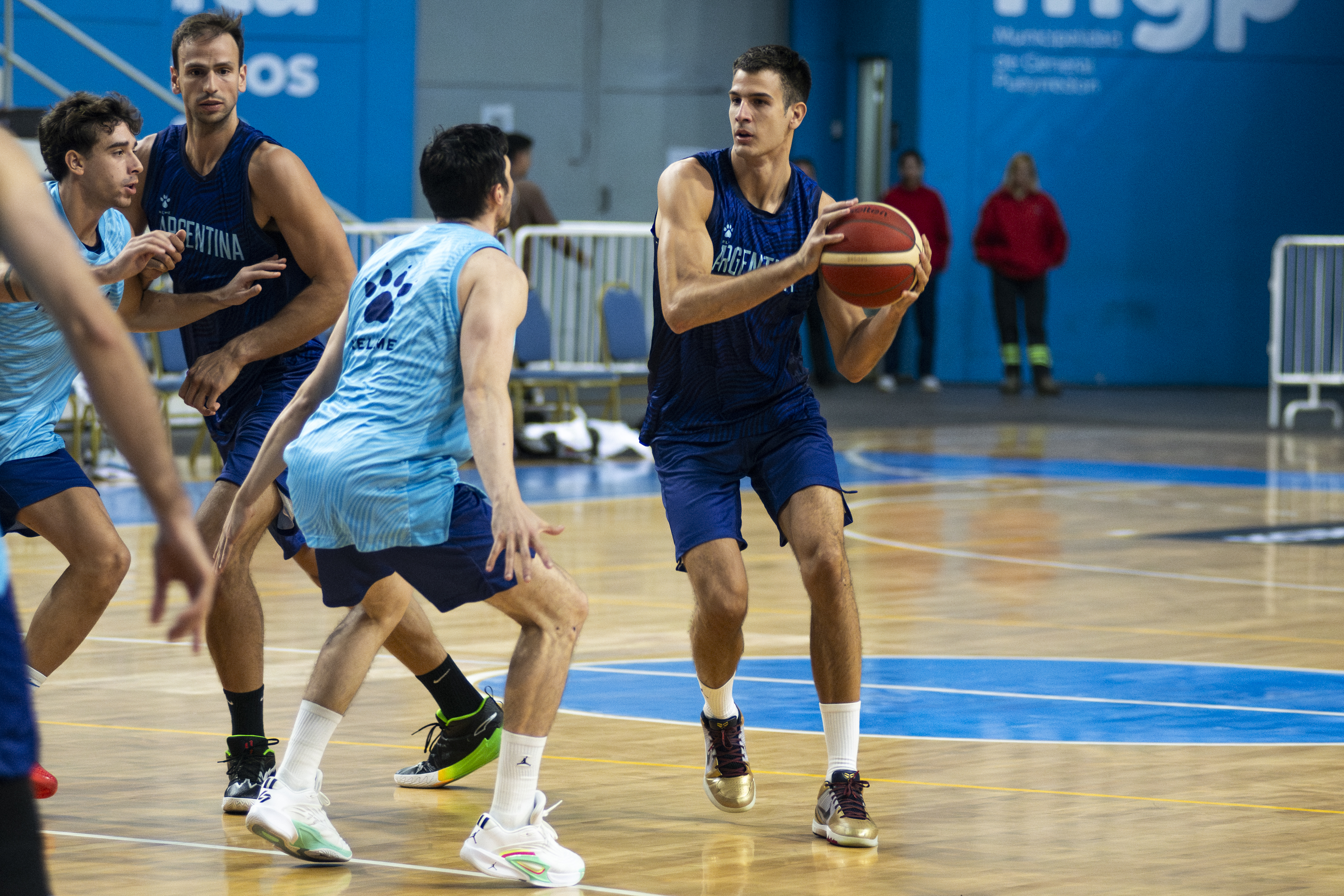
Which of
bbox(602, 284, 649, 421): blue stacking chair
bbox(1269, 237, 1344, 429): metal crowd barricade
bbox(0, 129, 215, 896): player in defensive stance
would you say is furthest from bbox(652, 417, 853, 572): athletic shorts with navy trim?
bbox(1269, 237, 1344, 429): metal crowd barricade

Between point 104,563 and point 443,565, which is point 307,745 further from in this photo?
point 104,563

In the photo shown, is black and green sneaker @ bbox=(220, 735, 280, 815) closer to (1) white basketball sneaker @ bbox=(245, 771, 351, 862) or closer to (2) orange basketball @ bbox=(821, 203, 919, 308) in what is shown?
(1) white basketball sneaker @ bbox=(245, 771, 351, 862)

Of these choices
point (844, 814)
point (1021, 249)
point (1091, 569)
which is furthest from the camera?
point (1021, 249)

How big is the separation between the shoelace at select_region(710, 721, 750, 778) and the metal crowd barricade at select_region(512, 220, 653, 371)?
8635mm

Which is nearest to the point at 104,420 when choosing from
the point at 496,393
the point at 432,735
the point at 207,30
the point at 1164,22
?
the point at 496,393

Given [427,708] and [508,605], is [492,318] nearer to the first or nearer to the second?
[508,605]

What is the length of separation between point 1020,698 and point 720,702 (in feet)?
5.77

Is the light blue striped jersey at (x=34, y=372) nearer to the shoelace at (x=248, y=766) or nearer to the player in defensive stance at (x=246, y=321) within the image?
the player in defensive stance at (x=246, y=321)

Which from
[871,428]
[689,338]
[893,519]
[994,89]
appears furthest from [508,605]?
[994,89]

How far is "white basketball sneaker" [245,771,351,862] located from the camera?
4328 millimetres

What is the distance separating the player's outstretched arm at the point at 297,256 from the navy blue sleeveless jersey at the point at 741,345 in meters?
0.83

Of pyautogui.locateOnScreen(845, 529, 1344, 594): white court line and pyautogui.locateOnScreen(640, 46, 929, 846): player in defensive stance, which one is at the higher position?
pyautogui.locateOnScreen(640, 46, 929, 846): player in defensive stance

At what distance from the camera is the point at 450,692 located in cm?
537

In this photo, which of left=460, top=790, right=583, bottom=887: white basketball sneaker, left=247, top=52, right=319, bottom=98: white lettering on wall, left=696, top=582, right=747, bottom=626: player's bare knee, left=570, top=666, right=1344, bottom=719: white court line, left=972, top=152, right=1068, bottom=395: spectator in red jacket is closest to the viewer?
left=460, top=790, right=583, bottom=887: white basketball sneaker
